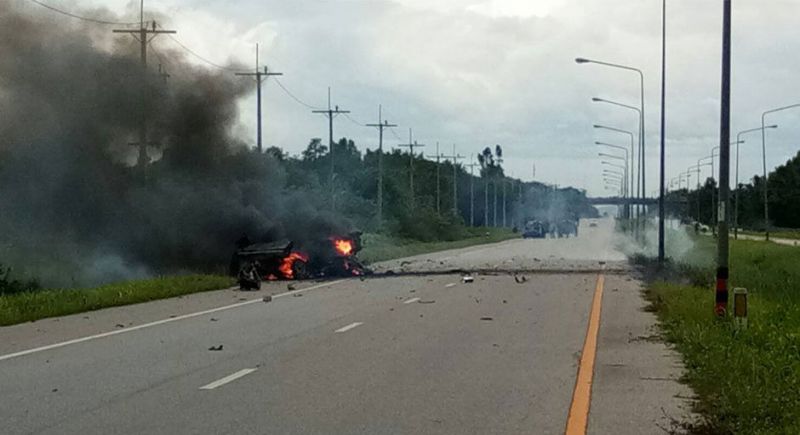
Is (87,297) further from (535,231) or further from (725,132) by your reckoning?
(535,231)

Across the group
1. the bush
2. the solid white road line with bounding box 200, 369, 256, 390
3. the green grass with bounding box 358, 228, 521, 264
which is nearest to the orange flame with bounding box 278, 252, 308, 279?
the bush

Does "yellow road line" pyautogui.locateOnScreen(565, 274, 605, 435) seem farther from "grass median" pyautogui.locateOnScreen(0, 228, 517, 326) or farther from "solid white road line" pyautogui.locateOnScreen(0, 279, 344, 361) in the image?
"grass median" pyautogui.locateOnScreen(0, 228, 517, 326)

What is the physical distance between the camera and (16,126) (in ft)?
136

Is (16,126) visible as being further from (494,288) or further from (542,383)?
(542,383)

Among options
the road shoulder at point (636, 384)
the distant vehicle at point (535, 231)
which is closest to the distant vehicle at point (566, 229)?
the distant vehicle at point (535, 231)

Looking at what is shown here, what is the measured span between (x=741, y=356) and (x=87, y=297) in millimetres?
16129

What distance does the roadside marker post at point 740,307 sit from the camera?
17.8m

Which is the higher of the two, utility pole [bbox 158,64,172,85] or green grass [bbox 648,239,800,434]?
utility pole [bbox 158,64,172,85]

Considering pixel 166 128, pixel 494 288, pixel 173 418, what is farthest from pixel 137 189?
pixel 173 418

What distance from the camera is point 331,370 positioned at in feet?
48.6

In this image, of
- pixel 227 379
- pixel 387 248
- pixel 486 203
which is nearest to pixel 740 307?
pixel 227 379

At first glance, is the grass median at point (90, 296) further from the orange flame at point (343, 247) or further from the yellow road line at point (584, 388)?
the yellow road line at point (584, 388)

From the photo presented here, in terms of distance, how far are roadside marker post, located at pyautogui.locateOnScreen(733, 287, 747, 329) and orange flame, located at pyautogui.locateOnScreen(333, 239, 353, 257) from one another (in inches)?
1016

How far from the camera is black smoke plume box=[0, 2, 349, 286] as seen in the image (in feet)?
136
